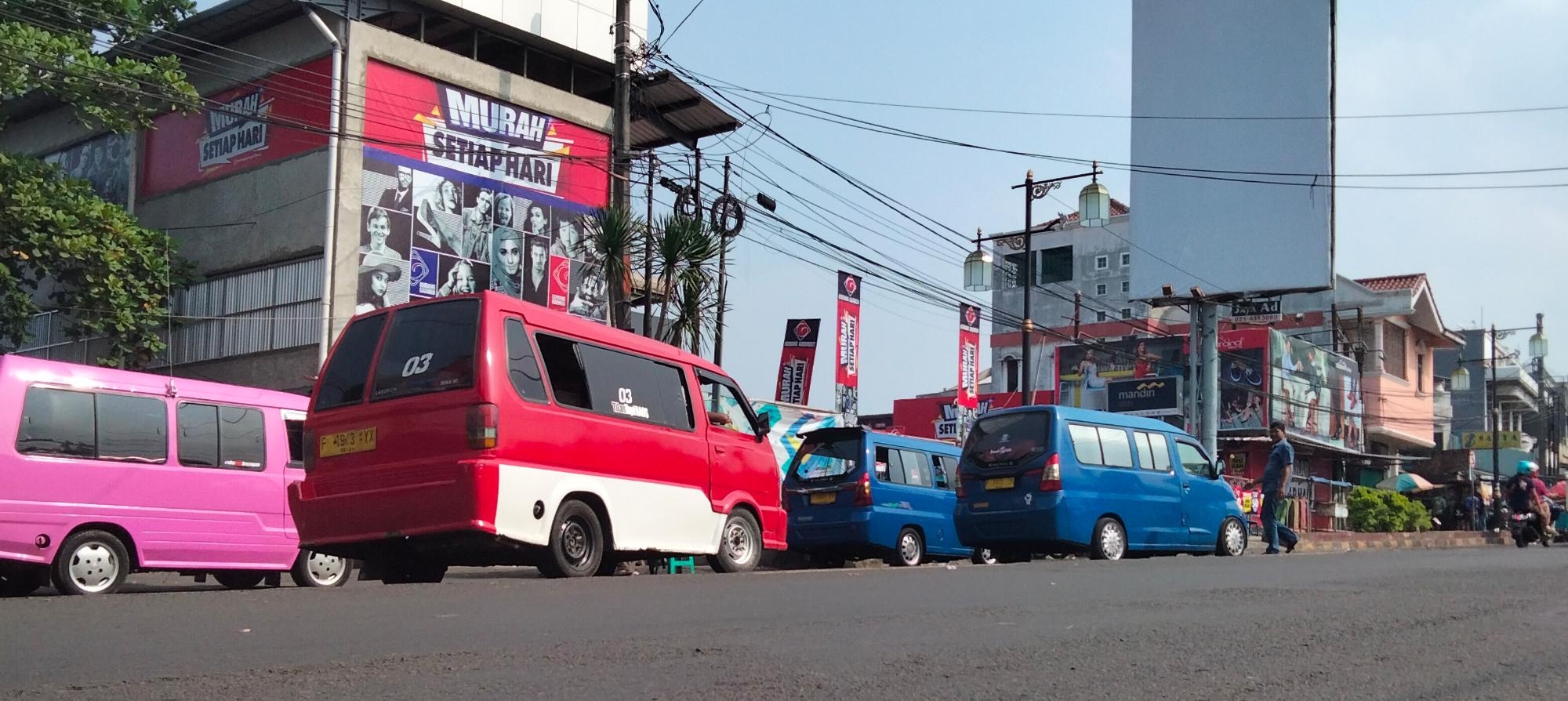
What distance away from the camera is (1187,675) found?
5.42 metres

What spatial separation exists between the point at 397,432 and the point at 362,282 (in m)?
16.2

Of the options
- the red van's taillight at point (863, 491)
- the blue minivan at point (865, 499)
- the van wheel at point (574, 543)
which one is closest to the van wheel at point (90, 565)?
the van wheel at point (574, 543)

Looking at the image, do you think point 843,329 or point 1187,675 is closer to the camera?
point 1187,675

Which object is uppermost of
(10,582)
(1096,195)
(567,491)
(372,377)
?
(1096,195)

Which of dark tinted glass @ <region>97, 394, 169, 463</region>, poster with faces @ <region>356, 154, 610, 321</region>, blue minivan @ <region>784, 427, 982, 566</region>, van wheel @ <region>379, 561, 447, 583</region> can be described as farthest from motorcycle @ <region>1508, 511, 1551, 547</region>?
dark tinted glass @ <region>97, 394, 169, 463</region>

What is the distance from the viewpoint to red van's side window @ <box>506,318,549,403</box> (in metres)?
9.89

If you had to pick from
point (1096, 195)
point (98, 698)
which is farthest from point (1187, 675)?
point (1096, 195)

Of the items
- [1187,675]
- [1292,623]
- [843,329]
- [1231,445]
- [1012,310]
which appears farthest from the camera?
[1012,310]

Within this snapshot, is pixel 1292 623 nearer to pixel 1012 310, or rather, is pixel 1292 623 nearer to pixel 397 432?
pixel 397 432

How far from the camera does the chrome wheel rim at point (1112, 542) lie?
15359 mm

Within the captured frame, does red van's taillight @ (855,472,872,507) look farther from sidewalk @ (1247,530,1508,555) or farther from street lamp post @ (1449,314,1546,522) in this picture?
street lamp post @ (1449,314,1546,522)

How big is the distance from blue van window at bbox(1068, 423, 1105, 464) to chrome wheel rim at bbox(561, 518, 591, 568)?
659 cm

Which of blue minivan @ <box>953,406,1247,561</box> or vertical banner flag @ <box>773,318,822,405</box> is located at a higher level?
vertical banner flag @ <box>773,318,822,405</box>

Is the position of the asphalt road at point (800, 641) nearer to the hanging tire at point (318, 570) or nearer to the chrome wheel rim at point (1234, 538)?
the hanging tire at point (318, 570)
